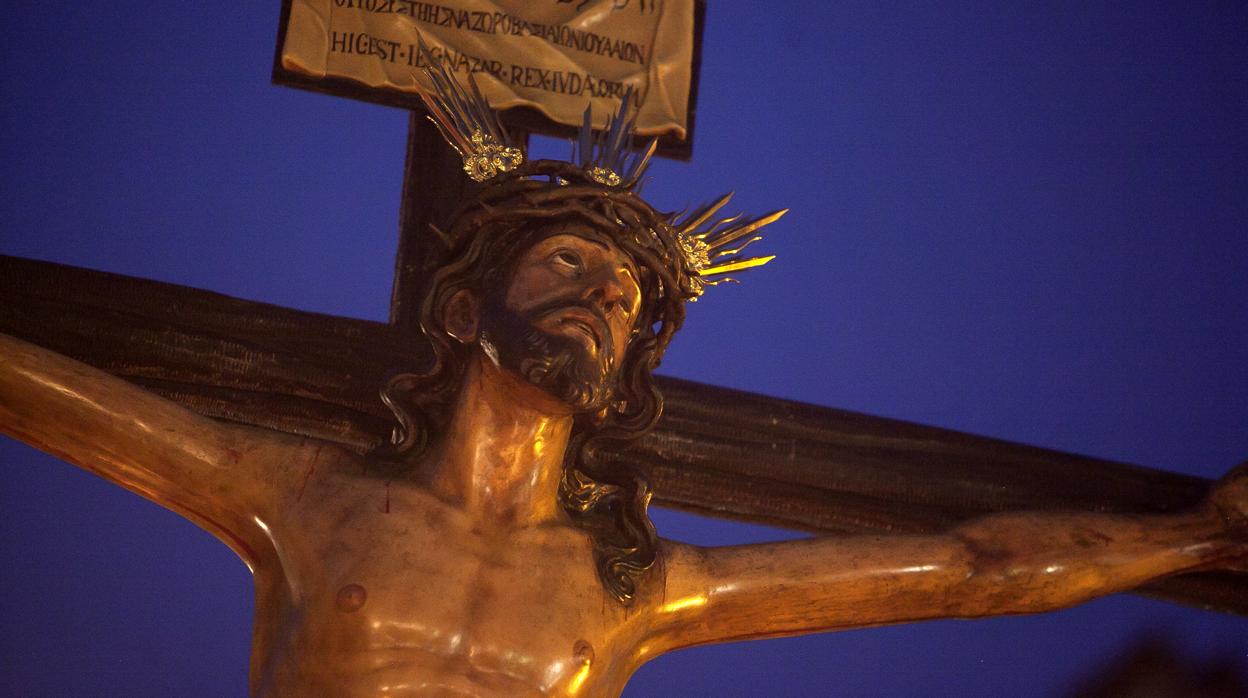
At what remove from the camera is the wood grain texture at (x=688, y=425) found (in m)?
3.48

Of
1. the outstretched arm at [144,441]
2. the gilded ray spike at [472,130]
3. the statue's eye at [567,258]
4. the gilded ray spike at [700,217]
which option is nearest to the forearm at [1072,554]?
the gilded ray spike at [700,217]

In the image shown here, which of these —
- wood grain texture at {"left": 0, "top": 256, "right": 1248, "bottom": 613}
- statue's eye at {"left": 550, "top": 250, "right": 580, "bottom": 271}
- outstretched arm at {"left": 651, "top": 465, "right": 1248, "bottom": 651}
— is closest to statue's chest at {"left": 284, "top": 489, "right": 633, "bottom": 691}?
outstretched arm at {"left": 651, "top": 465, "right": 1248, "bottom": 651}

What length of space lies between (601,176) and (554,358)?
419 mm

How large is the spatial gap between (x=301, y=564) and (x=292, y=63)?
119 cm

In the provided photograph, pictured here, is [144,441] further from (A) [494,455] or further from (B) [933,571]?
(B) [933,571]

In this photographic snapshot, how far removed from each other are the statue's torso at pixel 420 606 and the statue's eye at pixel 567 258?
1.62 feet

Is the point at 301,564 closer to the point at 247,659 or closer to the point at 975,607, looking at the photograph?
the point at 247,659

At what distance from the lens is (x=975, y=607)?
11.5 feet

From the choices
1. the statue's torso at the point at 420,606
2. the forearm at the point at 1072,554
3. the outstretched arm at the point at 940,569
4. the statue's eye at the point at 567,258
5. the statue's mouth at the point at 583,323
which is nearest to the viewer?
the statue's torso at the point at 420,606

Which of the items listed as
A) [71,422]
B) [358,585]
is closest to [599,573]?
[358,585]

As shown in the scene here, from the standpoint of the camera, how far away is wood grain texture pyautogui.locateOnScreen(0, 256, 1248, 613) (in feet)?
11.4

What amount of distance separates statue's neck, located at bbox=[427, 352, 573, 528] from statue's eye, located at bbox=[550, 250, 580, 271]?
0.23 m

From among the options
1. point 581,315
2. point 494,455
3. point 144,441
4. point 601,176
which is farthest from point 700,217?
point 144,441

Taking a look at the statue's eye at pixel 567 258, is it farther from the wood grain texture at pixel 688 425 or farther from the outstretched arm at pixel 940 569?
the outstretched arm at pixel 940 569
